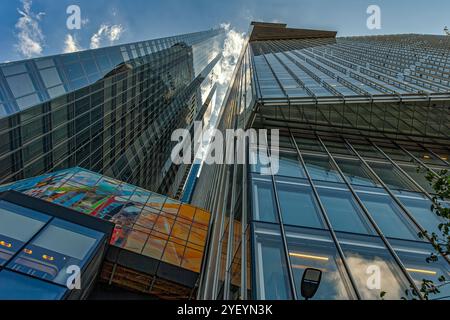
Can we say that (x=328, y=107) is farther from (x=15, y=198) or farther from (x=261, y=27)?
(x=261, y=27)

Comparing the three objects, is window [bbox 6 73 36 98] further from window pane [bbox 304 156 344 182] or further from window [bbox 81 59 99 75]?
window pane [bbox 304 156 344 182]

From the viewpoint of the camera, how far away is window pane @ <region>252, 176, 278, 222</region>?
469 inches

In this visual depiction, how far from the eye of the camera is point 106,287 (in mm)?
14914

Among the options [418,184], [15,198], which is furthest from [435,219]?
[15,198]

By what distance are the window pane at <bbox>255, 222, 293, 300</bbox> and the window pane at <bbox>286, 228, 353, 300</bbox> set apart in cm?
32

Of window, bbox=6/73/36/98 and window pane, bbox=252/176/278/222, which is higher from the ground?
window, bbox=6/73/36/98

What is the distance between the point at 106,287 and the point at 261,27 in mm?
119756

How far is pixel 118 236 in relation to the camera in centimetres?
1634

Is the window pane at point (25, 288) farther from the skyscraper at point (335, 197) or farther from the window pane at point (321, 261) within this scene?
the window pane at point (321, 261)

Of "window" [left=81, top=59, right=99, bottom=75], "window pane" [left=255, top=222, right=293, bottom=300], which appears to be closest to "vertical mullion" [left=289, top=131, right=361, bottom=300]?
"window pane" [left=255, top=222, right=293, bottom=300]

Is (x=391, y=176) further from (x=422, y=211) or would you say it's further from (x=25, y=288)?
(x=25, y=288)

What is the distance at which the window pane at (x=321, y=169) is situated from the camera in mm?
15505

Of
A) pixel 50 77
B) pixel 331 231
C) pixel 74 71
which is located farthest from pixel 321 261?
pixel 74 71

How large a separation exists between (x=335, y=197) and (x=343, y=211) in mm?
1117
